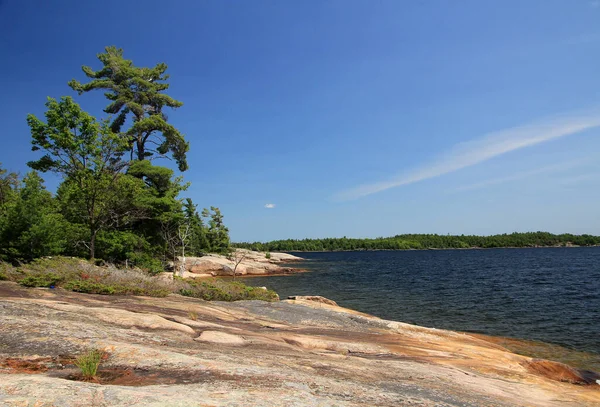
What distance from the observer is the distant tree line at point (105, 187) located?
906 inches

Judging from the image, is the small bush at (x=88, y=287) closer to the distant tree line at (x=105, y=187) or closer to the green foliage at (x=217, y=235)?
the distant tree line at (x=105, y=187)

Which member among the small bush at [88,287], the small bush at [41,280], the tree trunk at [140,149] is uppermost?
the tree trunk at [140,149]

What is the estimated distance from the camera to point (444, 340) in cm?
1498

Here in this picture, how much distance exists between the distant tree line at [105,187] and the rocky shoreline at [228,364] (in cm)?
1246

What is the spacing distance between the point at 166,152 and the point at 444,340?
35447 mm

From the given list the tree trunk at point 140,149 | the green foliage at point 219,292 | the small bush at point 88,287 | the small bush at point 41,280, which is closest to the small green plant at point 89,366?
the small bush at point 88,287

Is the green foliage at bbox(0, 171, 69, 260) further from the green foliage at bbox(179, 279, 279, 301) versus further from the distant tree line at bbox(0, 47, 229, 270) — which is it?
the green foliage at bbox(179, 279, 279, 301)

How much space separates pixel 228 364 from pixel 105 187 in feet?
73.8

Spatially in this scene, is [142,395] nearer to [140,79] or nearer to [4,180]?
[140,79]

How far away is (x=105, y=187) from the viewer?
24.8m

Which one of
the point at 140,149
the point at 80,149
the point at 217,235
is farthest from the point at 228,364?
the point at 217,235

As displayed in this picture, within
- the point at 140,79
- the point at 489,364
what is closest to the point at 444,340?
the point at 489,364

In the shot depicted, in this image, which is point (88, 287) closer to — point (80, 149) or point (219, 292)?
point (219, 292)

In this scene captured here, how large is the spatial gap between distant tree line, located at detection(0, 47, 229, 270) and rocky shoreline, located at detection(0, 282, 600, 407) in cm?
1246
